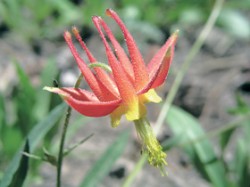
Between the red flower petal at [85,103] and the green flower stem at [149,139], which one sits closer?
the red flower petal at [85,103]

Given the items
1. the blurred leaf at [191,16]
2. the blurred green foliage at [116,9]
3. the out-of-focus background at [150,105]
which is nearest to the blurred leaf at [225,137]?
the out-of-focus background at [150,105]

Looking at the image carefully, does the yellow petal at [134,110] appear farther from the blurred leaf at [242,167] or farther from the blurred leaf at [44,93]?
the blurred leaf at [44,93]

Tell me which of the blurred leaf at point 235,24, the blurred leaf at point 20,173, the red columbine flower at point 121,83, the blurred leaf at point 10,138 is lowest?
the blurred leaf at point 235,24

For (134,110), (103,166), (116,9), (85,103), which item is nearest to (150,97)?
(134,110)

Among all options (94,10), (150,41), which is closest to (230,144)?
(150,41)

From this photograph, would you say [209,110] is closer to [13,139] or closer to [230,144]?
[230,144]

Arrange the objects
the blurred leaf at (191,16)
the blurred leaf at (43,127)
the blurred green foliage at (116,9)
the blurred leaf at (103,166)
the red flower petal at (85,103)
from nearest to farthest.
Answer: the red flower petal at (85,103) < the blurred leaf at (43,127) < the blurred leaf at (103,166) < the blurred green foliage at (116,9) < the blurred leaf at (191,16)

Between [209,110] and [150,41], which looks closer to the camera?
[209,110]

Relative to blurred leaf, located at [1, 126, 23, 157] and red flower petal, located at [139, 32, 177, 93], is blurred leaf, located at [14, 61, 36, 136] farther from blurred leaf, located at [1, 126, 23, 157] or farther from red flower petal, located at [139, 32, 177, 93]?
red flower petal, located at [139, 32, 177, 93]
